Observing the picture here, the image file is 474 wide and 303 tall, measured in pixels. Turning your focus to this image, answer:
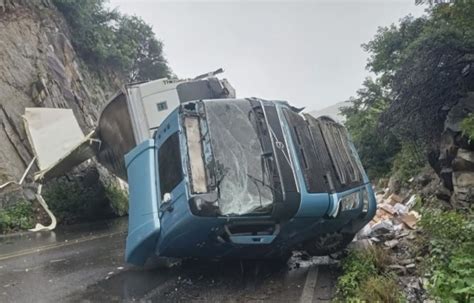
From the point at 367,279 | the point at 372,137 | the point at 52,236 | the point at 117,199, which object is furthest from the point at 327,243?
the point at 372,137

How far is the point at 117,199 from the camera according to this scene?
16250mm

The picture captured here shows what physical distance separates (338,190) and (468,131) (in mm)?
2530

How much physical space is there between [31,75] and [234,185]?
1411 centimetres

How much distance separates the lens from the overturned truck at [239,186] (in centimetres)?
459

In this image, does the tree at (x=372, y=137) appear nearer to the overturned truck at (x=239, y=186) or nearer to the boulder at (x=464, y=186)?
the boulder at (x=464, y=186)

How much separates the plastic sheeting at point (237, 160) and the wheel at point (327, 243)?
1605 mm

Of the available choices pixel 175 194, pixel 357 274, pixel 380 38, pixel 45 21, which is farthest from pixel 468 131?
pixel 45 21

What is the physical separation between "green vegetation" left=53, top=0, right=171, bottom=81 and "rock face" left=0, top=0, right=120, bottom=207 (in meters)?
0.89

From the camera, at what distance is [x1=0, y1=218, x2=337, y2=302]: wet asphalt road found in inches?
190

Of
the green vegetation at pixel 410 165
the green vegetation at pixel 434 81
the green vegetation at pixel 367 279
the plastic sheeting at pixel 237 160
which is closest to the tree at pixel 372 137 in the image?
the green vegetation at pixel 410 165

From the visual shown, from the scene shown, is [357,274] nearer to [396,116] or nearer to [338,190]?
[338,190]

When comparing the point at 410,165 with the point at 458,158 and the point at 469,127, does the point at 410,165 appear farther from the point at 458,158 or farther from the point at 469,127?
the point at 469,127

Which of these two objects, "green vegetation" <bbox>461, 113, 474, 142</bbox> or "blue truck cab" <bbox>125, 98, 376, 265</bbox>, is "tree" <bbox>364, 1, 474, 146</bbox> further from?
"blue truck cab" <bbox>125, 98, 376, 265</bbox>

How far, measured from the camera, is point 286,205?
181 inches
